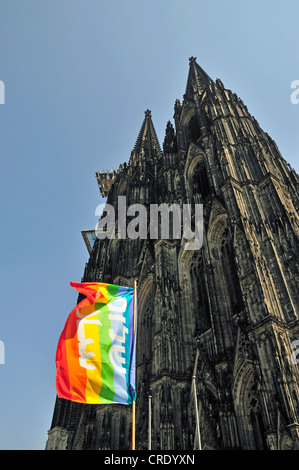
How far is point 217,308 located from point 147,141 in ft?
98.4

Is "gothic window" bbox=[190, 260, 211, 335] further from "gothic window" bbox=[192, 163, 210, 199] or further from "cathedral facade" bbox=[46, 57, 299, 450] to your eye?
"gothic window" bbox=[192, 163, 210, 199]

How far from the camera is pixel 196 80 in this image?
39656mm

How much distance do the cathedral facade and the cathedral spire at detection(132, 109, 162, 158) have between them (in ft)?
34.8

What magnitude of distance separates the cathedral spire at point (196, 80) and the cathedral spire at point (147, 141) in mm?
7611

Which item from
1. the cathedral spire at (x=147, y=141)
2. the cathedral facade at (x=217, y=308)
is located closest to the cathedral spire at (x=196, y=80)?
the cathedral facade at (x=217, y=308)

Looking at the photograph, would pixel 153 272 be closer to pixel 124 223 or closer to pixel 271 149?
pixel 124 223

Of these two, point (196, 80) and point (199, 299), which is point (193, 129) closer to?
point (196, 80)

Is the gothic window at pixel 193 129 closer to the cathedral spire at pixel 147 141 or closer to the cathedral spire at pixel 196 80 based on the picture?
the cathedral spire at pixel 196 80

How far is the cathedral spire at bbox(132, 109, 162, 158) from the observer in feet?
145

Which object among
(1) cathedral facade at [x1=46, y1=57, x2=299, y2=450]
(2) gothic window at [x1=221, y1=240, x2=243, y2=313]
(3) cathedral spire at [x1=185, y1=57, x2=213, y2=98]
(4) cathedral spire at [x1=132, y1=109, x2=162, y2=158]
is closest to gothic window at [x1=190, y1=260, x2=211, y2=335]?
(1) cathedral facade at [x1=46, y1=57, x2=299, y2=450]

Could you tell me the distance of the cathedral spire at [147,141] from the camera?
4426 cm

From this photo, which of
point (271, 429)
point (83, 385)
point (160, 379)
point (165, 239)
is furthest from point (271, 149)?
point (83, 385)

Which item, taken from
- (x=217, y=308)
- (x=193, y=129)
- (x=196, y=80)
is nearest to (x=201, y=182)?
(x=193, y=129)

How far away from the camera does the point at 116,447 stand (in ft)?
69.2
